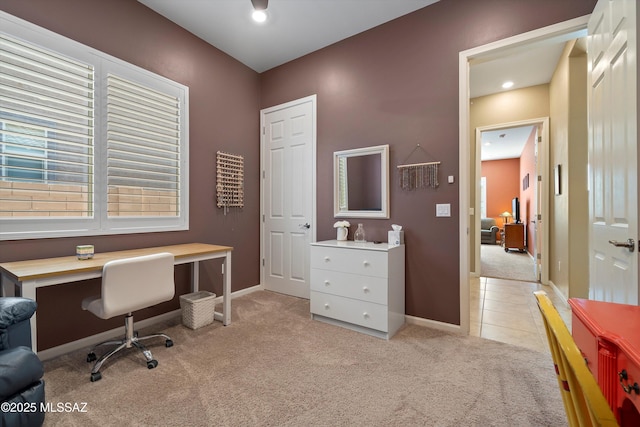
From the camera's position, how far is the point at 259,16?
8.81ft

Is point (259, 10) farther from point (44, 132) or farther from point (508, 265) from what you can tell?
point (508, 265)

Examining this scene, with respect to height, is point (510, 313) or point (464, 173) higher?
point (464, 173)

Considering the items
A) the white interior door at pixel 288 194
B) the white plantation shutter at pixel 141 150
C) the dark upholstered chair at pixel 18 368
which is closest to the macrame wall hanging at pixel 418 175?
the white interior door at pixel 288 194

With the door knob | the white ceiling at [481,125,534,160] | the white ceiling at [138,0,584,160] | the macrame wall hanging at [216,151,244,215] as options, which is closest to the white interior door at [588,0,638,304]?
the door knob

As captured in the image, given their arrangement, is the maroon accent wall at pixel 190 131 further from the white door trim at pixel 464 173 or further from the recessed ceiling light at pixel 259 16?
the white door trim at pixel 464 173

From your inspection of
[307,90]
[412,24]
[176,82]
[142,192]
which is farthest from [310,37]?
[142,192]

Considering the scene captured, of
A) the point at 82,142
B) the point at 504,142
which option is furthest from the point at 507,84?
the point at 82,142

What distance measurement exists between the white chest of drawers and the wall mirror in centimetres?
56

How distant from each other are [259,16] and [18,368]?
301cm

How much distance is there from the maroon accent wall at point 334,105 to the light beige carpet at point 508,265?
290cm

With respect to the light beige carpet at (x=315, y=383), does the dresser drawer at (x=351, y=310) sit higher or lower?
higher

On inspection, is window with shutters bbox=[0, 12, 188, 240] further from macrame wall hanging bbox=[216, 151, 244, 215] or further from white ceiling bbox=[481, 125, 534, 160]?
white ceiling bbox=[481, 125, 534, 160]

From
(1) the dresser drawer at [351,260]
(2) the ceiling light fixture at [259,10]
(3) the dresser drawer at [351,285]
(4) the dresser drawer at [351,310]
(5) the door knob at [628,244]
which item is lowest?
(4) the dresser drawer at [351,310]

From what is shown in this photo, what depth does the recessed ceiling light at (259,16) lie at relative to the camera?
261 cm
